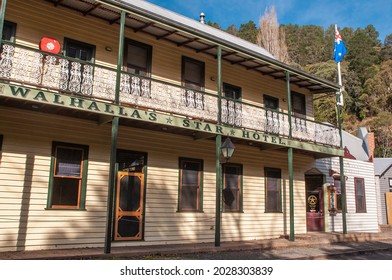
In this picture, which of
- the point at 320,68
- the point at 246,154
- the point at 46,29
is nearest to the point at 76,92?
the point at 46,29

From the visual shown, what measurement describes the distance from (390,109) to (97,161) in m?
56.6

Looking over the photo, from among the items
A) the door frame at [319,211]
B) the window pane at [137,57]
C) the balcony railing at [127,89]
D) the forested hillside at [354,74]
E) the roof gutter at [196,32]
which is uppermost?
the forested hillside at [354,74]

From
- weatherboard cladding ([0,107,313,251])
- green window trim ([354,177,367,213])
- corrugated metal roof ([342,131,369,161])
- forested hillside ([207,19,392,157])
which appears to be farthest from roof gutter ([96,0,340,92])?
forested hillside ([207,19,392,157])

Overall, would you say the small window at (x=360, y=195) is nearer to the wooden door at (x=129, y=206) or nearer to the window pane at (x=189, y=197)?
the window pane at (x=189, y=197)

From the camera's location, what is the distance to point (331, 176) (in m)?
18.4

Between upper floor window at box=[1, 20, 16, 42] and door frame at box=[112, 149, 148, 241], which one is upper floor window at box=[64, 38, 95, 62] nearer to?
upper floor window at box=[1, 20, 16, 42]

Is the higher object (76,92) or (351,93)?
(351,93)

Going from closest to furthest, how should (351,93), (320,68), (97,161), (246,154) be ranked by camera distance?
(97,161) < (246,154) < (320,68) < (351,93)

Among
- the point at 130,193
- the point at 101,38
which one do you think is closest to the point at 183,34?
the point at 101,38

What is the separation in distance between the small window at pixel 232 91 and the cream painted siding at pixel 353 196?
5.60 meters

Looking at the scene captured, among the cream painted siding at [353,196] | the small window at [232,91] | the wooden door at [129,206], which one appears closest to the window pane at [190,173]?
the wooden door at [129,206]

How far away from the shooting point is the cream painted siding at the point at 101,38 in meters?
10.6

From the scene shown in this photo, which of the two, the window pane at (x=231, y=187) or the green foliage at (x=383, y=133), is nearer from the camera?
the window pane at (x=231, y=187)

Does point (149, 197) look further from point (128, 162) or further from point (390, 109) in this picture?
point (390, 109)
